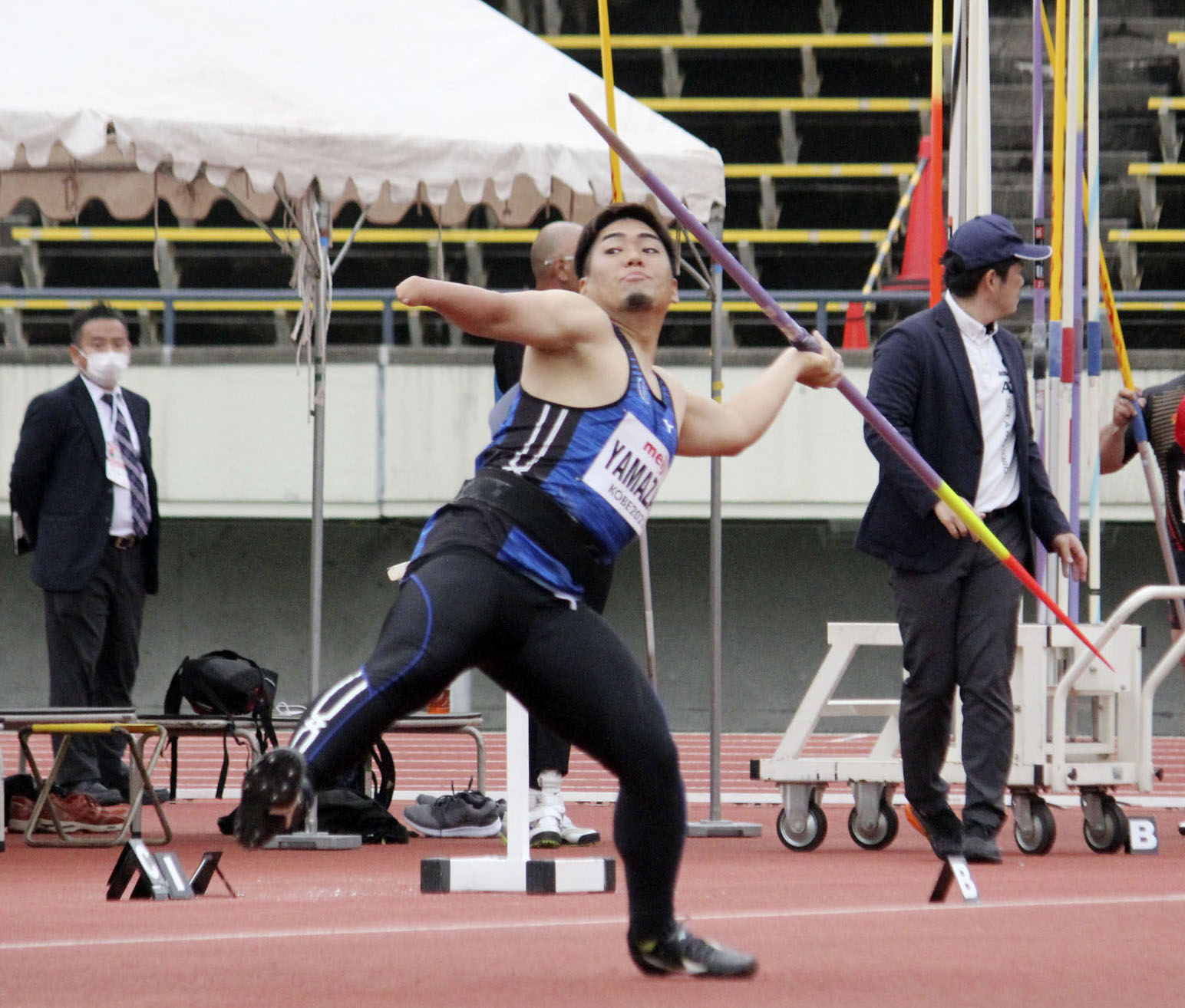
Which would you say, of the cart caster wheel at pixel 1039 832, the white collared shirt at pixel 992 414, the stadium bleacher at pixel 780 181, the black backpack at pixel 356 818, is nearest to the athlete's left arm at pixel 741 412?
the white collared shirt at pixel 992 414

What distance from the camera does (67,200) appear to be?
27.1ft

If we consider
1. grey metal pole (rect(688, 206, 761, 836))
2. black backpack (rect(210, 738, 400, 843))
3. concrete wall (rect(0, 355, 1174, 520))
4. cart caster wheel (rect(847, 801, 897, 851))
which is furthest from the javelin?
concrete wall (rect(0, 355, 1174, 520))

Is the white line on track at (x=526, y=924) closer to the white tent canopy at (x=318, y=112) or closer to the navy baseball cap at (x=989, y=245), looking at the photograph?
the navy baseball cap at (x=989, y=245)

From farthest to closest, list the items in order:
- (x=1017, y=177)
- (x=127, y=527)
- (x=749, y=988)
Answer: (x=1017, y=177)
(x=127, y=527)
(x=749, y=988)

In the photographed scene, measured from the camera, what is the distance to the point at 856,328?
551 inches

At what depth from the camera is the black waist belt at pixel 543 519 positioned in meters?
3.68

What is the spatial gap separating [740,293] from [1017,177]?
3365 millimetres

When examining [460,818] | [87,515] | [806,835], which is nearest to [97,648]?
[87,515]

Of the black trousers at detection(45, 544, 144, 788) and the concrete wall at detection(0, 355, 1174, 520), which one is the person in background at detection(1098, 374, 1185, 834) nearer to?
the black trousers at detection(45, 544, 144, 788)

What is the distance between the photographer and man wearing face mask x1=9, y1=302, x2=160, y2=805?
7.85m

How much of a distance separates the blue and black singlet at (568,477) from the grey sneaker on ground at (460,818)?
4.01m

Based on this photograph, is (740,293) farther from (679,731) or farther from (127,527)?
(127,527)

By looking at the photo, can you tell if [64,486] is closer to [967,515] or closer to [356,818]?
[356,818]

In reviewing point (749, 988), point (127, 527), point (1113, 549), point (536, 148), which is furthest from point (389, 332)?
point (749, 988)
